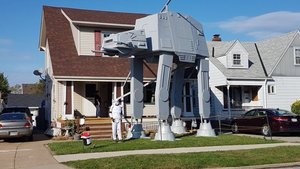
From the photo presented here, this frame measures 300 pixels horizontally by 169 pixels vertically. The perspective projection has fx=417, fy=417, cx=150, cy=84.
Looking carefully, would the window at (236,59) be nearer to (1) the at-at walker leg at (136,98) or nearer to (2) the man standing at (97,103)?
(2) the man standing at (97,103)

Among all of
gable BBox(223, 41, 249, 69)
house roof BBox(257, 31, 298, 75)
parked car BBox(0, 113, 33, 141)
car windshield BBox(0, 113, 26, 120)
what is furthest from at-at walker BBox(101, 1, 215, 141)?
house roof BBox(257, 31, 298, 75)

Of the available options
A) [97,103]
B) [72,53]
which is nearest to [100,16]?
[72,53]

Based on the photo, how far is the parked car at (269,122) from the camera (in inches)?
867

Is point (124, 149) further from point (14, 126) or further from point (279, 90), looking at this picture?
point (279, 90)

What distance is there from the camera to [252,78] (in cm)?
3084

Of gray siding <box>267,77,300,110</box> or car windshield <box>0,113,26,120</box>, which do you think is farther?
gray siding <box>267,77,300,110</box>

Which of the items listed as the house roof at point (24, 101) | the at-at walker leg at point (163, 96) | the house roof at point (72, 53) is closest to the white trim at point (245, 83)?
the house roof at point (72, 53)

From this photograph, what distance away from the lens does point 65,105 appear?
23719 mm

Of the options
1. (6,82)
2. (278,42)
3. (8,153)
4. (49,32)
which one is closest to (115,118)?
(8,153)

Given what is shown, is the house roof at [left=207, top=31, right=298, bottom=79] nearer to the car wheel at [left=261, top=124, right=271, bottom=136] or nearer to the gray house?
the gray house

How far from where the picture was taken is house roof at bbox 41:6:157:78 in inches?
952

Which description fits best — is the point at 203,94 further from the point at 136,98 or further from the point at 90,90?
the point at 90,90

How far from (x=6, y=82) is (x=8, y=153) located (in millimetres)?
62055

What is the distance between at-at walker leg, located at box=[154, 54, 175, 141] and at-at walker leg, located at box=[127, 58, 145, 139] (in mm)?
1537
